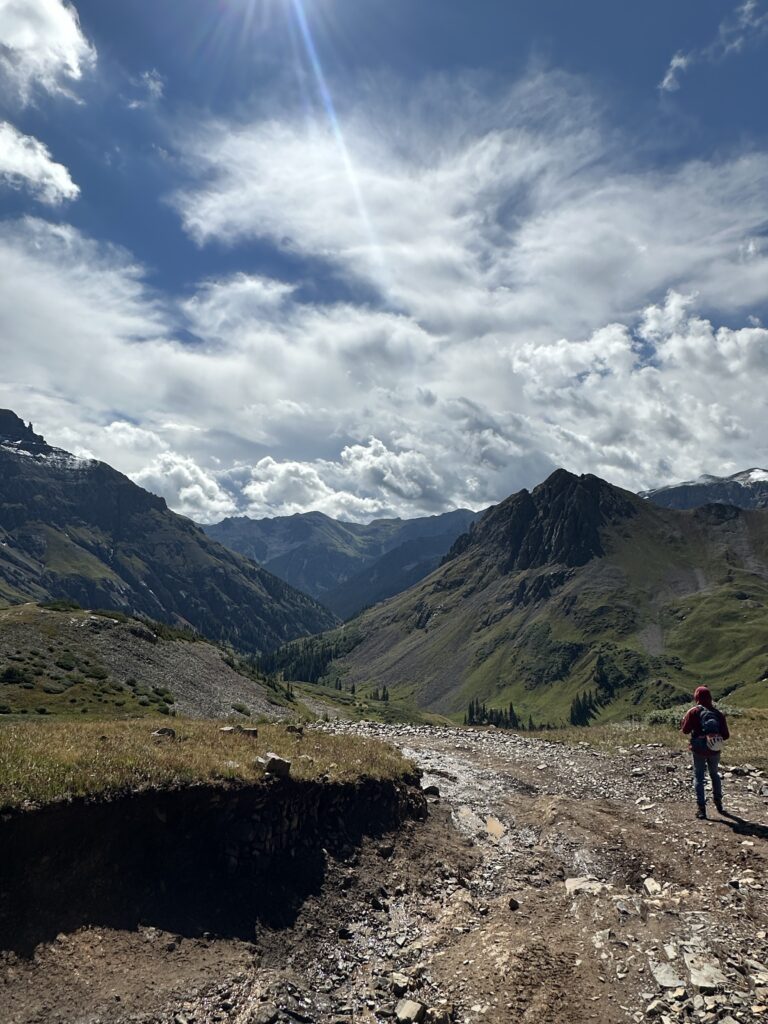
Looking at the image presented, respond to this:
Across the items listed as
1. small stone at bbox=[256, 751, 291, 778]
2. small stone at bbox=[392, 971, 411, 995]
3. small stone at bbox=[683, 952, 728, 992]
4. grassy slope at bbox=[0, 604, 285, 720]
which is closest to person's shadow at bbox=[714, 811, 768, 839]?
small stone at bbox=[683, 952, 728, 992]

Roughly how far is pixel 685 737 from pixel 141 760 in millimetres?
32134

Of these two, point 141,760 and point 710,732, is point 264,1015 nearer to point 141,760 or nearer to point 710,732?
point 141,760

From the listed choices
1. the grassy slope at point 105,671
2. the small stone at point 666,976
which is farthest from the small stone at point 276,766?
the grassy slope at point 105,671

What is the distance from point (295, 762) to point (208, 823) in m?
4.17

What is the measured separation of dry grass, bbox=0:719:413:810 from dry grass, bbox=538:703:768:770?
1703cm

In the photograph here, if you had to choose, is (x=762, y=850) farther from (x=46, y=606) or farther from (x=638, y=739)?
(x=46, y=606)

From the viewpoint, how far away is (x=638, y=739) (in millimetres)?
37094

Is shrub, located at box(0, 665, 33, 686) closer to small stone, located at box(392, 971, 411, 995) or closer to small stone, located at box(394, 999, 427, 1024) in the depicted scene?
small stone, located at box(392, 971, 411, 995)

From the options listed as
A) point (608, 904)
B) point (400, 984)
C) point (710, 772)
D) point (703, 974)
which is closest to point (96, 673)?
point (400, 984)

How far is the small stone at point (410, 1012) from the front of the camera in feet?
39.8

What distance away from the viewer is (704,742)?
21.3 metres

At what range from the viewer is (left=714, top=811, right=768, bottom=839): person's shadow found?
1920cm

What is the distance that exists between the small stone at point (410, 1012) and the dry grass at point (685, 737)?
22195 millimetres

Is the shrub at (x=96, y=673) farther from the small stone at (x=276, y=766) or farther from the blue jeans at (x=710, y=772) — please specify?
the blue jeans at (x=710, y=772)
